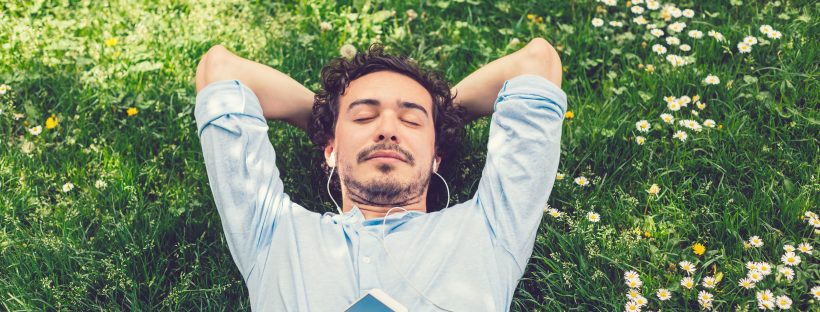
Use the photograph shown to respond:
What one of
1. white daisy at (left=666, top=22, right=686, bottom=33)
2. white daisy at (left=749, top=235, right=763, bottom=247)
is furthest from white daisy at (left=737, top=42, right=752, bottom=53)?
white daisy at (left=749, top=235, right=763, bottom=247)

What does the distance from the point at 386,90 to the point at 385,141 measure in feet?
1.01

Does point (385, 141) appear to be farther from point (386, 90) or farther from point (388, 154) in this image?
point (386, 90)

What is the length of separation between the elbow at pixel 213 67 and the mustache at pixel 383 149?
2.54ft

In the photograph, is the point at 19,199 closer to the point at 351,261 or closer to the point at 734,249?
the point at 351,261

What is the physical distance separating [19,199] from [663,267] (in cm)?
322

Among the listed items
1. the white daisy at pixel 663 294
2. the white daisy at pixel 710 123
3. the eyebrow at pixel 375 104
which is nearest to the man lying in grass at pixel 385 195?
the eyebrow at pixel 375 104

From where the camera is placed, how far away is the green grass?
3.73 m

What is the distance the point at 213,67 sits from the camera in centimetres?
373

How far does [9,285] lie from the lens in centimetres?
375

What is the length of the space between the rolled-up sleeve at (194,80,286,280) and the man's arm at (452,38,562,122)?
3.51ft

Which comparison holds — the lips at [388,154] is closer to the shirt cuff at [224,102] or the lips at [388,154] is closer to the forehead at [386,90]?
the forehead at [386,90]

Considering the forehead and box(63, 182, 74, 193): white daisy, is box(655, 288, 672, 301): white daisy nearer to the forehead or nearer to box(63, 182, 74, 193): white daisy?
the forehead

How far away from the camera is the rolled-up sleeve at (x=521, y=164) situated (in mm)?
3326

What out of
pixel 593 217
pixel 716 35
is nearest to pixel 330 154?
pixel 593 217
